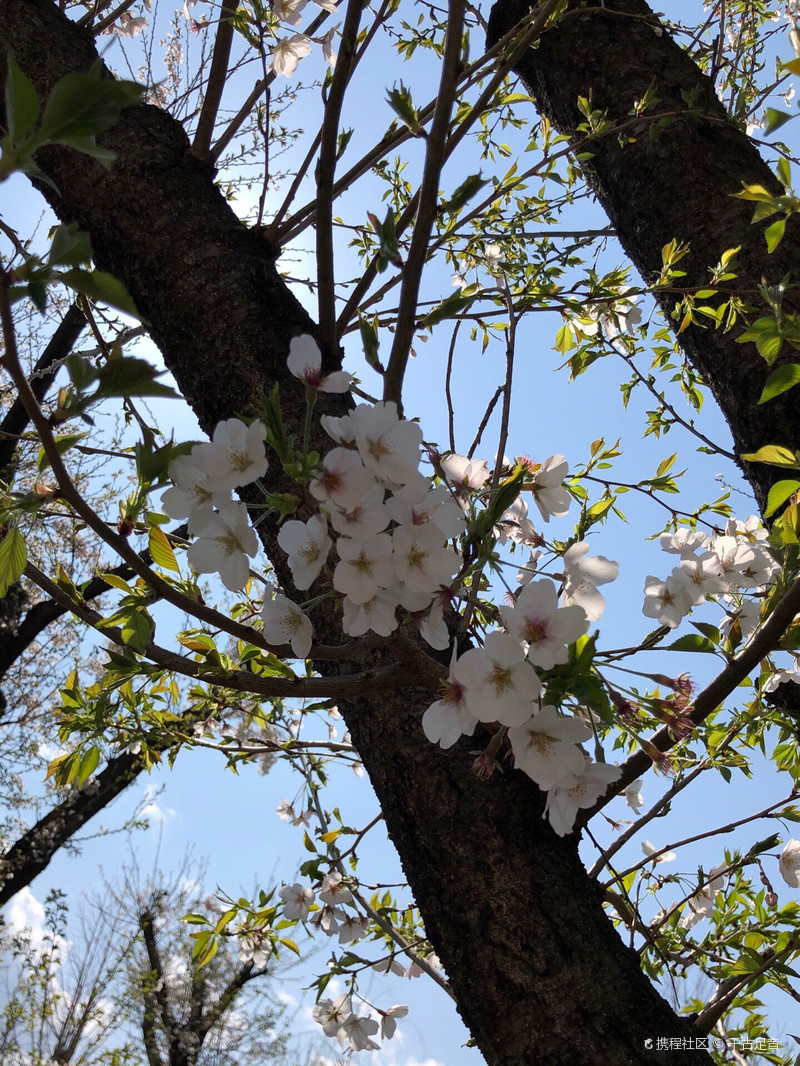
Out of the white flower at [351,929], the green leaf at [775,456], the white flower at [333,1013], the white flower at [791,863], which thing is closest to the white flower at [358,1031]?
the white flower at [333,1013]

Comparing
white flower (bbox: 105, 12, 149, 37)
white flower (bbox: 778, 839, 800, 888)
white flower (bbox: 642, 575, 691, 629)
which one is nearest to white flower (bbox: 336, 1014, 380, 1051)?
white flower (bbox: 778, 839, 800, 888)

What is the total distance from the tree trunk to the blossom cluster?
348 mm

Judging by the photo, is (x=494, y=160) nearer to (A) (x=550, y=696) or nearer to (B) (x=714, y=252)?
(B) (x=714, y=252)

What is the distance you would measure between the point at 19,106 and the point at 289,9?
0.82 m

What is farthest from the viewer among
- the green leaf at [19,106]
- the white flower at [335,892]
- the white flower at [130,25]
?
the white flower at [130,25]

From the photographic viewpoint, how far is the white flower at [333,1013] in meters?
1.34

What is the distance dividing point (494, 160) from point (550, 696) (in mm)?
1787

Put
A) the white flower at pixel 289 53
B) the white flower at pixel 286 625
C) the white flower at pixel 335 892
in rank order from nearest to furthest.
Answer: the white flower at pixel 286 625
the white flower at pixel 289 53
the white flower at pixel 335 892

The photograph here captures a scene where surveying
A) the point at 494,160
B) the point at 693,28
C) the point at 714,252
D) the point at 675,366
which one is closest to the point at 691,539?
the point at 714,252

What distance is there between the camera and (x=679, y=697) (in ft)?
1.97

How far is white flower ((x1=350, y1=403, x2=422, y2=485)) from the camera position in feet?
1.50

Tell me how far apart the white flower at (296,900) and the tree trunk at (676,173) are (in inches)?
38.1

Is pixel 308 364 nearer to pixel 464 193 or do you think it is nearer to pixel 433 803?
pixel 464 193

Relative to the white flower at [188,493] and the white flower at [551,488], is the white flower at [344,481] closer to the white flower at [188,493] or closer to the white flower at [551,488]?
the white flower at [188,493]
